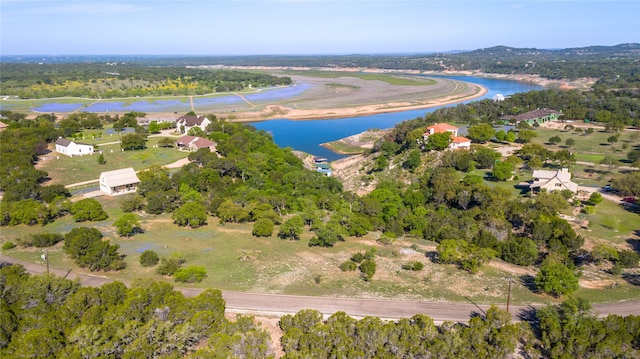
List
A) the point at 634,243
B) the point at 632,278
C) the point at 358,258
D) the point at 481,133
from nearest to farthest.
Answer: the point at 632,278, the point at 358,258, the point at 634,243, the point at 481,133

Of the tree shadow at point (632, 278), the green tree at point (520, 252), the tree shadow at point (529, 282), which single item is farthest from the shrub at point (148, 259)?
the tree shadow at point (632, 278)

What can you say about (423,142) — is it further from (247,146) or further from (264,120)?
(264,120)

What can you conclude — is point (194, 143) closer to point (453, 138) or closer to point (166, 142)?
point (166, 142)

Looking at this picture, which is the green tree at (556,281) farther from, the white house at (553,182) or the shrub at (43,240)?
the shrub at (43,240)

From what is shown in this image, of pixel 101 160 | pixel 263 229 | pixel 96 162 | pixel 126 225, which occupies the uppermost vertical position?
pixel 101 160

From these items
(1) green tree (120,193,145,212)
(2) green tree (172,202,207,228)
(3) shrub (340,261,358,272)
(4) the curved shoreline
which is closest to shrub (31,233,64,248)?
(1) green tree (120,193,145,212)

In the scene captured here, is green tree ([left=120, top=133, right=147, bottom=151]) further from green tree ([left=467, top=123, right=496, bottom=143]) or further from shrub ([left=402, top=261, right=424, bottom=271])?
green tree ([left=467, top=123, right=496, bottom=143])

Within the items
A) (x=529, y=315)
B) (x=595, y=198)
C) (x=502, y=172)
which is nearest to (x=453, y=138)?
(x=502, y=172)
